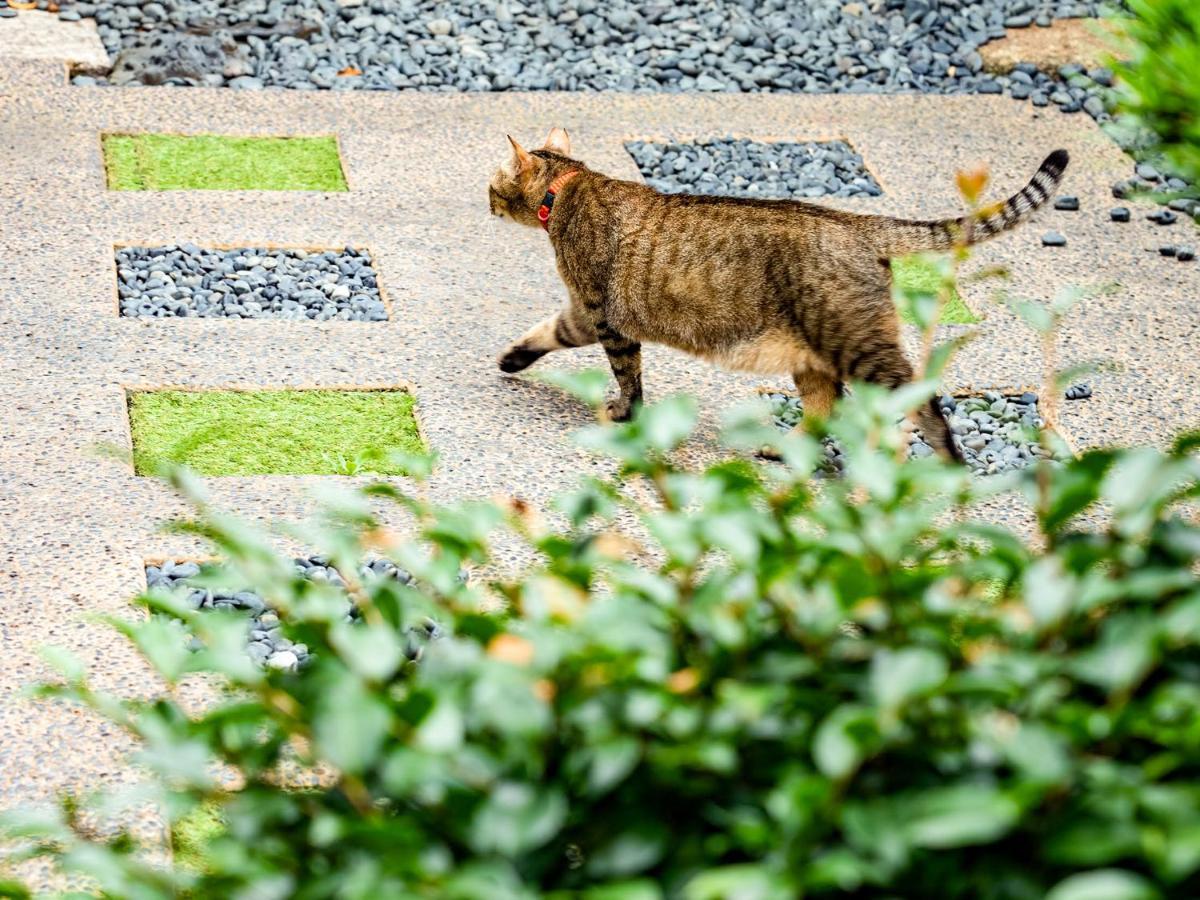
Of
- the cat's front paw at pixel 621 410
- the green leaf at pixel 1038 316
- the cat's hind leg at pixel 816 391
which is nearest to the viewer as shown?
the green leaf at pixel 1038 316

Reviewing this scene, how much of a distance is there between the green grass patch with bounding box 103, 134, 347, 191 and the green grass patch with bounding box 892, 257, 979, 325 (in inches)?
98.6

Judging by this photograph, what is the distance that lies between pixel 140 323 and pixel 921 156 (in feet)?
12.9

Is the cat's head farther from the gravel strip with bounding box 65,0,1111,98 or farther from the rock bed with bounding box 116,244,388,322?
the gravel strip with bounding box 65,0,1111,98

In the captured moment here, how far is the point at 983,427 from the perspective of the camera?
19.2 ft

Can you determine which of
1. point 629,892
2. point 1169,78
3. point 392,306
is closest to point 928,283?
point 392,306

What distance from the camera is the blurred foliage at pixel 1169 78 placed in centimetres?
294

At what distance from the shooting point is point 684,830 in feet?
6.15

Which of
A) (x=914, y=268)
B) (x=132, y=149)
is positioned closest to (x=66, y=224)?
(x=132, y=149)

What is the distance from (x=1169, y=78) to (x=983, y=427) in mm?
2925

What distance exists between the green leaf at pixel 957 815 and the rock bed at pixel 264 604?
2753 millimetres

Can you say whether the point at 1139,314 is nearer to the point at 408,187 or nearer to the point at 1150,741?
the point at 408,187

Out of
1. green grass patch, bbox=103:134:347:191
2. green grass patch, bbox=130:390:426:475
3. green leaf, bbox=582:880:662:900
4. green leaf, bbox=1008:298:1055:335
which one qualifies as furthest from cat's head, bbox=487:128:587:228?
green leaf, bbox=582:880:662:900

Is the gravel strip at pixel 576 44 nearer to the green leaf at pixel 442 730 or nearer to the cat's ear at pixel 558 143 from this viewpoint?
the cat's ear at pixel 558 143

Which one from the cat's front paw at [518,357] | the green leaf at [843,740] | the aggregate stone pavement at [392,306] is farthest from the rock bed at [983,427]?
the green leaf at [843,740]
